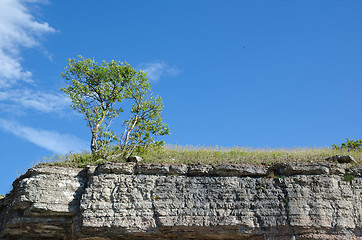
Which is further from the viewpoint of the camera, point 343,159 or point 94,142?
point 94,142

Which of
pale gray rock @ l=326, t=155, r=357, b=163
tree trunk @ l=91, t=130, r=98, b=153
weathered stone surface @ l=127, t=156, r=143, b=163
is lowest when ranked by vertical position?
pale gray rock @ l=326, t=155, r=357, b=163

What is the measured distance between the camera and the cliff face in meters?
15.4

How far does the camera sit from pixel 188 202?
15.8 meters

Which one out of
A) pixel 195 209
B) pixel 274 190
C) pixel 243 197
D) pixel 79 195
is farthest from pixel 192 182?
pixel 79 195

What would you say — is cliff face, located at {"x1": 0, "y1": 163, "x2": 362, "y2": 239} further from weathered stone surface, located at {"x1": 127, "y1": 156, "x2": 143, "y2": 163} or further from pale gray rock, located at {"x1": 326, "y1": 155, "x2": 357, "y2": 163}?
pale gray rock, located at {"x1": 326, "y1": 155, "x2": 357, "y2": 163}

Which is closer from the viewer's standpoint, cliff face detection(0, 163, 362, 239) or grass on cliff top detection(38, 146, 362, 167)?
cliff face detection(0, 163, 362, 239)

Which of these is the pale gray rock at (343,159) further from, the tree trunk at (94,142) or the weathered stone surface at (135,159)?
the tree trunk at (94,142)

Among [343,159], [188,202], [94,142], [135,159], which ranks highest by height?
[94,142]

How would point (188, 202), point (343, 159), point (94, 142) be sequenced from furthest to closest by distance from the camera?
point (94, 142)
point (343, 159)
point (188, 202)

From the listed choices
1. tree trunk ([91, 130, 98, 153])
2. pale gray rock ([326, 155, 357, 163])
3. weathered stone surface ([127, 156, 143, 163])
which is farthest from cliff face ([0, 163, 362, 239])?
tree trunk ([91, 130, 98, 153])

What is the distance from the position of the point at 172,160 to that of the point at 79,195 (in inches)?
178

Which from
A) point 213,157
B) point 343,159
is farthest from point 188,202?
point 343,159

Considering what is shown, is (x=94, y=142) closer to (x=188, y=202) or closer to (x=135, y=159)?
(x=135, y=159)

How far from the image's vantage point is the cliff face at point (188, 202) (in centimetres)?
1537
